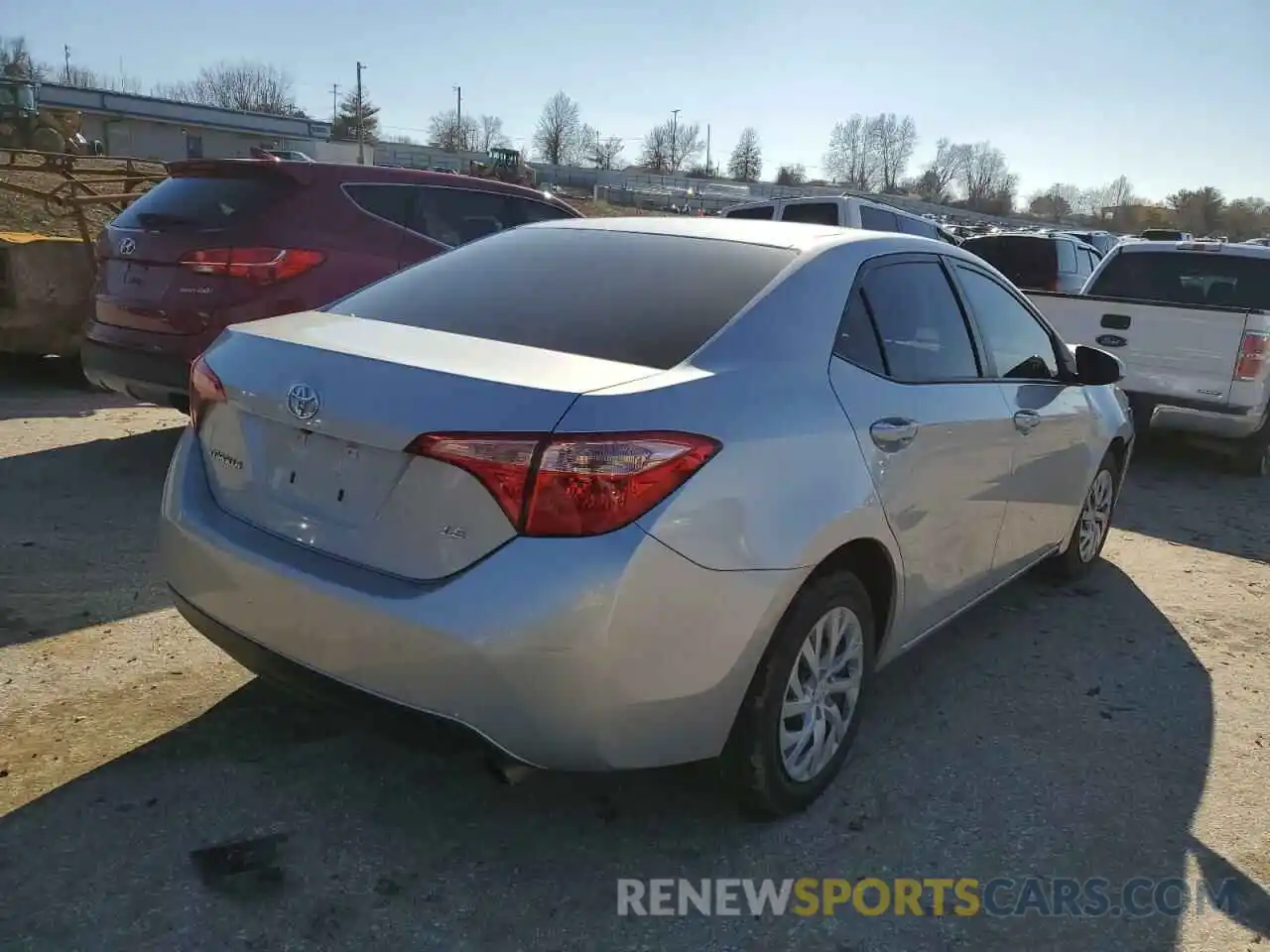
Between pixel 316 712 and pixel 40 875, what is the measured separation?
733 mm

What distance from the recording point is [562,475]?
2.23 metres

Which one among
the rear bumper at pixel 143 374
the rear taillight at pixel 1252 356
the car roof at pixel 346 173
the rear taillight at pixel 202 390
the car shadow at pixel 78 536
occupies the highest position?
the car roof at pixel 346 173

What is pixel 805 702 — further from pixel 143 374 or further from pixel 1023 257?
pixel 1023 257

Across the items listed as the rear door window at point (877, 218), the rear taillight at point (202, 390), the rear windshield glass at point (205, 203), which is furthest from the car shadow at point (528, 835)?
the rear door window at point (877, 218)

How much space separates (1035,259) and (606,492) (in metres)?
13.6

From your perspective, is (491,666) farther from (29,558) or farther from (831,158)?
(831,158)

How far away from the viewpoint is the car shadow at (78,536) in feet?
12.9

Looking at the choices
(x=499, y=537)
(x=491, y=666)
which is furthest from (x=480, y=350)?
(x=491, y=666)

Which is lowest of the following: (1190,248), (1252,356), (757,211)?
(1252,356)

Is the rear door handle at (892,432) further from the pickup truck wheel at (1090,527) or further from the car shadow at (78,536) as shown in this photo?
the car shadow at (78,536)

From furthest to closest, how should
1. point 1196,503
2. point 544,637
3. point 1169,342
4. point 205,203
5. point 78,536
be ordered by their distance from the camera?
point 1169,342
point 1196,503
point 205,203
point 78,536
point 544,637

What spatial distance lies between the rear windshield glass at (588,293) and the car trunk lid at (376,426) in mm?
166

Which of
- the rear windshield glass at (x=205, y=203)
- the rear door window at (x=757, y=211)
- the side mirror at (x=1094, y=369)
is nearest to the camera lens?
the side mirror at (x=1094, y=369)

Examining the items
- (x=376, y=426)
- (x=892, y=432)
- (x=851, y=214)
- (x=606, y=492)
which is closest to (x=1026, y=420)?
(x=892, y=432)
